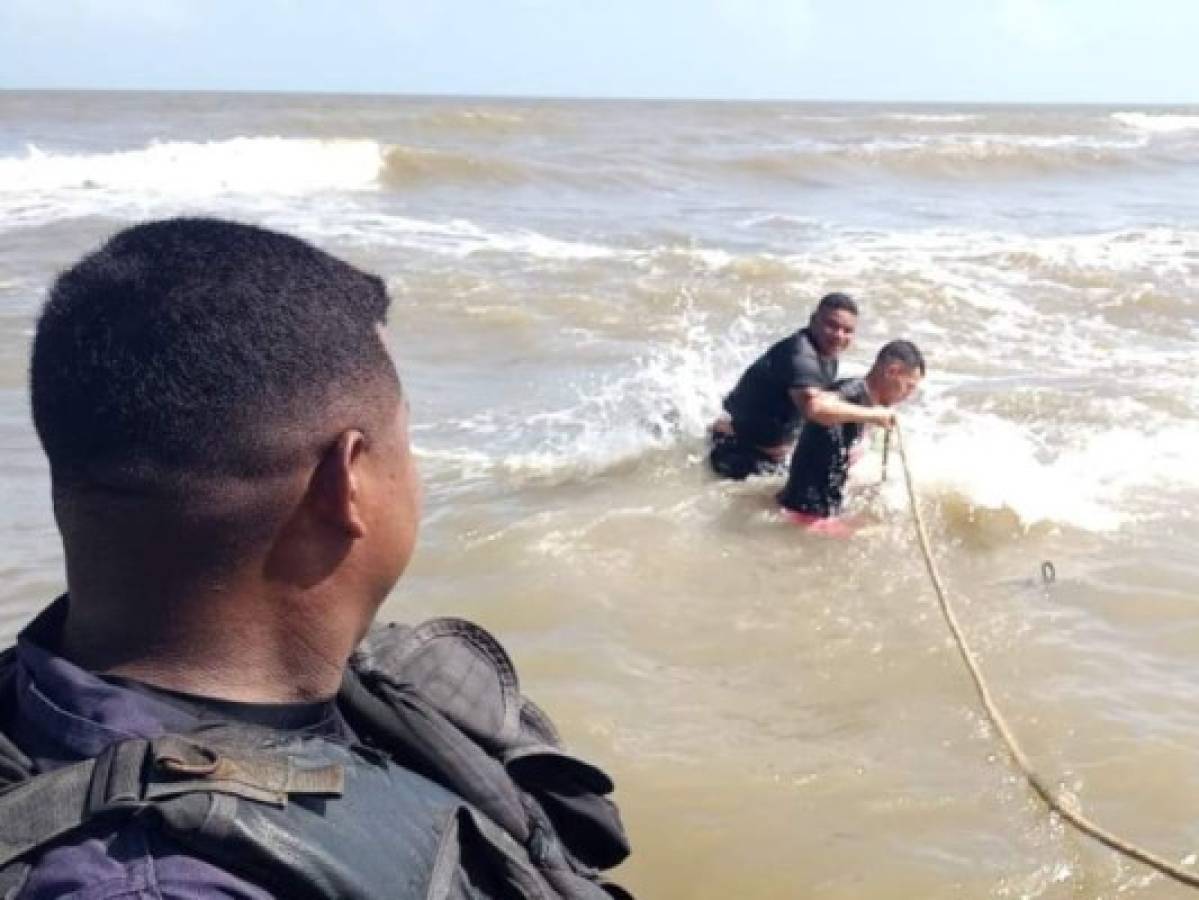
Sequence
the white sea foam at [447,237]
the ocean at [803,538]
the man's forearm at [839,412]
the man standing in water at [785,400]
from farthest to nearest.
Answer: the white sea foam at [447,237], the man standing in water at [785,400], the man's forearm at [839,412], the ocean at [803,538]

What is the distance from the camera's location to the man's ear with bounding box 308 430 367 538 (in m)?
1.42

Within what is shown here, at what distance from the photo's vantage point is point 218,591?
1.38 meters

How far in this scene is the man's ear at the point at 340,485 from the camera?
1.42m

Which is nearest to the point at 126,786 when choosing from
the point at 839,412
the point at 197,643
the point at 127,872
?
the point at 127,872

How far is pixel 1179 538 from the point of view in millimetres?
6672

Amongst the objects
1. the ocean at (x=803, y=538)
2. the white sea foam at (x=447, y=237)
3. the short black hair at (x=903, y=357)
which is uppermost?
the short black hair at (x=903, y=357)

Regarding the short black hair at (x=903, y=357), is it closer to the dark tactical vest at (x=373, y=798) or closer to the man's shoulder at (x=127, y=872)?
the dark tactical vest at (x=373, y=798)

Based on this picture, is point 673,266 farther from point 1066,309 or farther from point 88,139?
point 88,139

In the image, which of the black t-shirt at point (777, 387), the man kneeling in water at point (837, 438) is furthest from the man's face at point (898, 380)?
the black t-shirt at point (777, 387)

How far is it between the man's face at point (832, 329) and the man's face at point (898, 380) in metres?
0.34

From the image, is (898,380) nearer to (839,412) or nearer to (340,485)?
(839,412)

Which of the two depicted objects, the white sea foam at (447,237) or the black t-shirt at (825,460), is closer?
the black t-shirt at (825,460)

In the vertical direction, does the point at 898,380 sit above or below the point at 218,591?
below

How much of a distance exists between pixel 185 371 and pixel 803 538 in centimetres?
571
